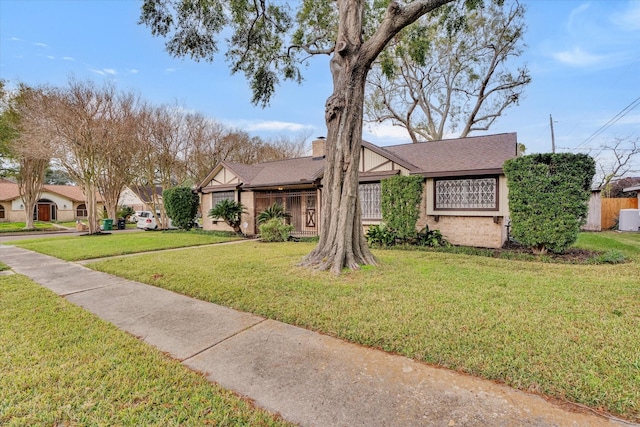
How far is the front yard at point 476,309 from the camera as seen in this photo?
97.8 inches

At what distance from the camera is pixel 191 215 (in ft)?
58.1

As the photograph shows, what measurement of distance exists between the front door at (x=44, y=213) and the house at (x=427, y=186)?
28811 mm

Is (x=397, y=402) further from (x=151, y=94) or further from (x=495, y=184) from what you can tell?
(x=151, y=94)

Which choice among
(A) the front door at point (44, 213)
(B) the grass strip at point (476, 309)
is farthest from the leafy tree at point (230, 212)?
(A) the front door at point (44, 213)

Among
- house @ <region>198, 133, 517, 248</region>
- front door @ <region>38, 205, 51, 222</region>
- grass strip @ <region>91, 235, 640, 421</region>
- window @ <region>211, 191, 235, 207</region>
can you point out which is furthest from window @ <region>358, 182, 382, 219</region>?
front door @ <region>38, 205, 51, 222</region>

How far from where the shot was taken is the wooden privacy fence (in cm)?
1562

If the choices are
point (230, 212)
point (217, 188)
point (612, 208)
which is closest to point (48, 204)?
point (217, 188)

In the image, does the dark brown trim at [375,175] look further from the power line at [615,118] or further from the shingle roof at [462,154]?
the power line at [615,118]

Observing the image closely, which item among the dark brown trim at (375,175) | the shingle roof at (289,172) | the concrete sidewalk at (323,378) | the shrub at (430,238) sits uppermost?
the shingle roof at (289,172)

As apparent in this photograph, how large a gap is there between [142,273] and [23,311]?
232 cm

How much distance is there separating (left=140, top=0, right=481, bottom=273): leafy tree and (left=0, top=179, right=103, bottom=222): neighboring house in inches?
1143

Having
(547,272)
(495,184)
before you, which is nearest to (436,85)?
(495,184)

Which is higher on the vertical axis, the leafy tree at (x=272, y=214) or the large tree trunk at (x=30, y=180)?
the large tree trunk at (x=30, y=180)

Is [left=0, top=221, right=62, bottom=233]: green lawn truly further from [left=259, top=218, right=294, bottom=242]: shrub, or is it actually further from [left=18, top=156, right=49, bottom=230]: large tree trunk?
[left=259, top=218, right=294, bottom=242]: shrub
